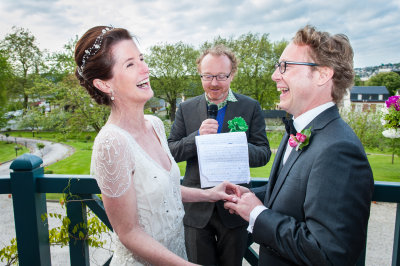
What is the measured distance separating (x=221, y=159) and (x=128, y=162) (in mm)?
861

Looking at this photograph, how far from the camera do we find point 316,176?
1.28 metres

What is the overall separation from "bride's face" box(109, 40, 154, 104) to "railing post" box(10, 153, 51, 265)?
38.4 inches

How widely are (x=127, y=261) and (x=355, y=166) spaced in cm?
139

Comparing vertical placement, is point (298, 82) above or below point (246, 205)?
above

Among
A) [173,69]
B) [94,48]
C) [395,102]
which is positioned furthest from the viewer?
[173,69]

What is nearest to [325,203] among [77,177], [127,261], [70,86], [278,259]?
[278,259]

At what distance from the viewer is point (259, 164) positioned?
8.00 ft

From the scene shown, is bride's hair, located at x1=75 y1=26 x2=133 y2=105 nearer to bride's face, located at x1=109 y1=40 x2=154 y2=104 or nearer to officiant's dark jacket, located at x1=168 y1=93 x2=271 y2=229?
bride's face, located at x1=109 y1=40 x2=154 y2=104

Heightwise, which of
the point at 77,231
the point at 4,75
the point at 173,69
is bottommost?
the point at 77,231

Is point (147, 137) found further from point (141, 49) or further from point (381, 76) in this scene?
point (381, 76)

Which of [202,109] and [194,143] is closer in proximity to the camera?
[194,143]

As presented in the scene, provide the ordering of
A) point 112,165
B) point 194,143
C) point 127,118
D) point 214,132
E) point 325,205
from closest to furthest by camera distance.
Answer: point 325,205 < point 112,165 < point 127,118 < point 214,132 < point 194,143

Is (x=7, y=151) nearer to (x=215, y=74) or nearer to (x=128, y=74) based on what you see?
(x=215, y=74)

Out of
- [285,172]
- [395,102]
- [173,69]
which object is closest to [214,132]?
[285,172]
